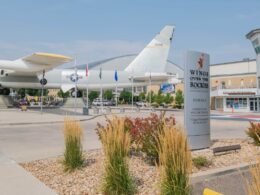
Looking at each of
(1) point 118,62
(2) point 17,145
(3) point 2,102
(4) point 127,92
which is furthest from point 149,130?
(1) point 118,62

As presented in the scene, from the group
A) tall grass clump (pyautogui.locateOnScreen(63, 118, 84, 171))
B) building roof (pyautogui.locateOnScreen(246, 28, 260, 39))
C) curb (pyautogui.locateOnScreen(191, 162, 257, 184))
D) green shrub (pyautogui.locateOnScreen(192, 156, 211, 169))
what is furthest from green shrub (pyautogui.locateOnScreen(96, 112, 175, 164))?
building roof (pyautogui.locateOnScreen(246, 28, 260, 39))

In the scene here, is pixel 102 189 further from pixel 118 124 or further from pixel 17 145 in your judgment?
pixel 17 145

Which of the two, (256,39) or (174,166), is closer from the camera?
(174,166)

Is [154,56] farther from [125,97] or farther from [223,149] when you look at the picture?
[125,97]

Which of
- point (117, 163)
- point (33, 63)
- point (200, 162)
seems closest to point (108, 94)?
point (33, 63)

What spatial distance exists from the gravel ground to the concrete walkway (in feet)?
0.80

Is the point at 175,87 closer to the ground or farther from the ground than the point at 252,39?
closer to the ground

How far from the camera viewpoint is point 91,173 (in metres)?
6.86

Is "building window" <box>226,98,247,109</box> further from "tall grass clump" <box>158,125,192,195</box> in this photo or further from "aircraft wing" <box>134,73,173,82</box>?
"tall grass clump" <box>158,125,192,195</box>

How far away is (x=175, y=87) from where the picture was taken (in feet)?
285

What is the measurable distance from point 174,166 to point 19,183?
3116mm

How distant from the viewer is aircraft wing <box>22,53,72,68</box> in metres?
33.0

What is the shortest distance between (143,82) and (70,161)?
43133mm

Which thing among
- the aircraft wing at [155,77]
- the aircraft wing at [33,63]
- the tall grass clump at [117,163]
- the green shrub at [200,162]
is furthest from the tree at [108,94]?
the tall grass clump at [117,163]
